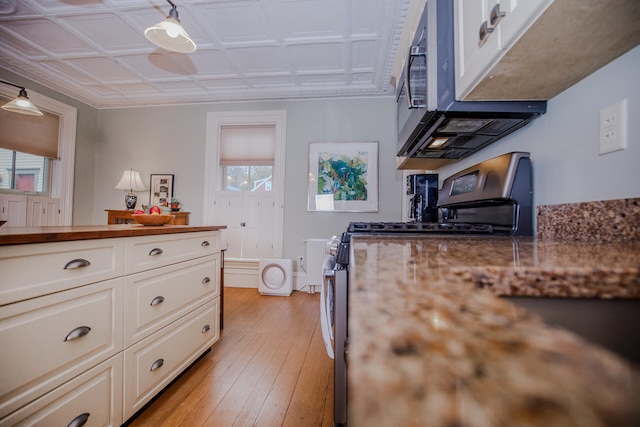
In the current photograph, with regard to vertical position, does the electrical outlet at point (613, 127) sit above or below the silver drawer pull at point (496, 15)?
below

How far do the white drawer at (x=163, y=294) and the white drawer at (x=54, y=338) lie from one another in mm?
59

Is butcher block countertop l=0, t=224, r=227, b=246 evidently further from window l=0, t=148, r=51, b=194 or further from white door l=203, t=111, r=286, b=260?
window l=0, t=148, r=51, b=194

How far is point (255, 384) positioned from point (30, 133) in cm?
399

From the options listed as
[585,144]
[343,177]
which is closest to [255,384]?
[585,144]

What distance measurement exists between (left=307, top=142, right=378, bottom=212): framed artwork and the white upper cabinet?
226cm

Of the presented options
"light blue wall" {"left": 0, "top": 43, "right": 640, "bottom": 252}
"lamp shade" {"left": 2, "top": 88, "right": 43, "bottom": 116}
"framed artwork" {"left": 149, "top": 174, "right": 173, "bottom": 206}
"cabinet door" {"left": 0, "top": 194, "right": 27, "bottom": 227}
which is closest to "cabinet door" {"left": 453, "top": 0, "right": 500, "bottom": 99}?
"light blue wall" {"left": 0, "top": 43, "right": 640, "bottom": 252}

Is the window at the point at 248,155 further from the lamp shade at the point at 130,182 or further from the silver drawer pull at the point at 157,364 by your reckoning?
the silver drawer pull at the point at 157,364

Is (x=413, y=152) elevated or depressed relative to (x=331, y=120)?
depressed

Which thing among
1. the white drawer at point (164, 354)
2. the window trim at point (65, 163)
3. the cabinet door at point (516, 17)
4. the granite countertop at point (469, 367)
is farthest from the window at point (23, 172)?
the cabinet door at point (516, 17)

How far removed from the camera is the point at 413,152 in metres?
1.79

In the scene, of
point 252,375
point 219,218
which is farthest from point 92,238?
point 219,218

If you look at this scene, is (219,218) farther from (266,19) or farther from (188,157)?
(266,19)

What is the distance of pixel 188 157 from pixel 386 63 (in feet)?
9.18

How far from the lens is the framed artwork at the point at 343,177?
3.31 m
